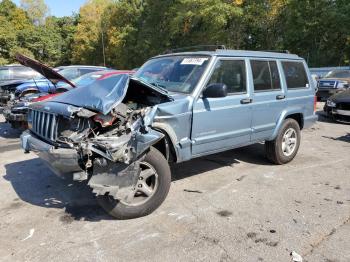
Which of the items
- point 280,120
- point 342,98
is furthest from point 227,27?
point 280,120

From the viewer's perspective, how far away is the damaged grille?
163 inches

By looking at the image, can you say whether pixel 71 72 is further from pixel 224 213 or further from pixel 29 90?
pixel 224 213

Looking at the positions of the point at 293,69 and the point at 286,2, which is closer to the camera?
the point at 293,69

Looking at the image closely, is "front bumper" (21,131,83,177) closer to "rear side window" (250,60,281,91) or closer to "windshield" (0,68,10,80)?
"rear side window" (250,60,281,91)

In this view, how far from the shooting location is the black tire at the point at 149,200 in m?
4.06

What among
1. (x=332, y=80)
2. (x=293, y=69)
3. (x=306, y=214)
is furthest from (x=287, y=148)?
(x=332, y=80)

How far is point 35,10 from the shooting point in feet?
256

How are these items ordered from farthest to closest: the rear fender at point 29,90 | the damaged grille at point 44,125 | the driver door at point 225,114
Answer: the rear fender at point 29,90 → the driver door at point 225,114 → the damaged grille at point 44,125

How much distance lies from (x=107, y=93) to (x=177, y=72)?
1.36 meters

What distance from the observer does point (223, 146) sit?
525 centimetres

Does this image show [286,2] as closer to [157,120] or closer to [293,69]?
[293,69]

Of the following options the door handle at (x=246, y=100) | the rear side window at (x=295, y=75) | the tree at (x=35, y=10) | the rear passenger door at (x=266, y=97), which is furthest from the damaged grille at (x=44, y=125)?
the tree at (x=35, y=10)

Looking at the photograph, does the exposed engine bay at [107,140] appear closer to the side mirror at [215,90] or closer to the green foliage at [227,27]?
the side mirror at [215,90]

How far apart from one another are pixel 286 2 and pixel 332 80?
15354mm
